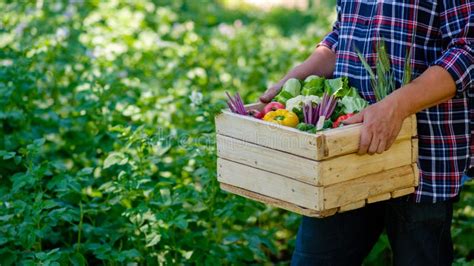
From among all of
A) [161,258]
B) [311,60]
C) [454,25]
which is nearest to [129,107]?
[161,258]

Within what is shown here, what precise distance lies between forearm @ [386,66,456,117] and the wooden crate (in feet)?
0.23

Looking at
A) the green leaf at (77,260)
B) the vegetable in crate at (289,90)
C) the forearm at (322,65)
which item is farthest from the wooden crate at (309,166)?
the green leaf at (77,260)

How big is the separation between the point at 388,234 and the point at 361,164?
16.3 inches

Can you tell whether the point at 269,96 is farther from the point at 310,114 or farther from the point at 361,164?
the point at 361,164

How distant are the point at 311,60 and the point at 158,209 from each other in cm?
102

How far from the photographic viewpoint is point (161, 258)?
371 cm

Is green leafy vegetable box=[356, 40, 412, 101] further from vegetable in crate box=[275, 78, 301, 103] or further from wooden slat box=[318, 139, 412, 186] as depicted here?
vegetable in crate box=[275, 78, 301, 103]

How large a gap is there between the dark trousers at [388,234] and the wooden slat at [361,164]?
0.18m

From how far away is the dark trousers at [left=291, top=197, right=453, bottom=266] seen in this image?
109 inches

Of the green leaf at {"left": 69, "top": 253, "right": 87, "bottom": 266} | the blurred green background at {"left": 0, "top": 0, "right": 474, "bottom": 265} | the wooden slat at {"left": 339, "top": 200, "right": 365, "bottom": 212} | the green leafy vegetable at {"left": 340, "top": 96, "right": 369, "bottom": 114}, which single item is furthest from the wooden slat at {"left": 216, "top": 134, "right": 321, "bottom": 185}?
the green leaf at {"left": 69, "top": 253, "right": 87, "bottom": 266}

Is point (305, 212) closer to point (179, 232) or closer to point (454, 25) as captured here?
point (454, 25)

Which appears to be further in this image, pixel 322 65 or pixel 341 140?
pixel 322 65

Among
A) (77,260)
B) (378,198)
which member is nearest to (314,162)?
(378,198)

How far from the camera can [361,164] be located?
2.57 metres
